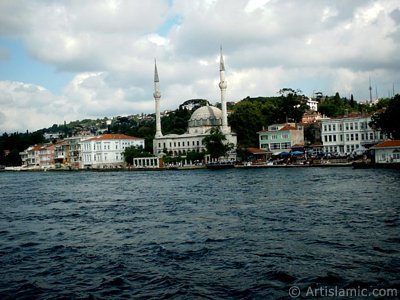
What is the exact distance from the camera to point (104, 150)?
91.0 m

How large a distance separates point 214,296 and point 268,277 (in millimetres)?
1743

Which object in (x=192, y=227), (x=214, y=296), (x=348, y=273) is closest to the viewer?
(x=214, y=296)

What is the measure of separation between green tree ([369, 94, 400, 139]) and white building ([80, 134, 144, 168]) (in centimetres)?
5189

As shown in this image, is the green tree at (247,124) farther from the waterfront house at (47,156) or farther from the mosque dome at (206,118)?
the waterfront house at (47,156)

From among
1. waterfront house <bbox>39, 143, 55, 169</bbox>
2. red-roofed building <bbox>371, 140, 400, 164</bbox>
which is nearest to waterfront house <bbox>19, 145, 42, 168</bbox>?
waterfront house <bbox>39, 143, 55, 169</bbox>

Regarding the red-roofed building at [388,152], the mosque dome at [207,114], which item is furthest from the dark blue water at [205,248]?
the mosque dome at [207,114]

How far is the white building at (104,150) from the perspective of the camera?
9100cm

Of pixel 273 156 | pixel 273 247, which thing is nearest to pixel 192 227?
pixel 273 247

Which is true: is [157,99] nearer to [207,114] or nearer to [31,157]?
[207,114]

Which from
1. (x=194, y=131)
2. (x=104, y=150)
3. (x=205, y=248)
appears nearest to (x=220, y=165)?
(x=194, y=131)

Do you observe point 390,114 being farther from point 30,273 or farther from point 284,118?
point 30,273

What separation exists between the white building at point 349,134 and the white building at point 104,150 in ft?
137

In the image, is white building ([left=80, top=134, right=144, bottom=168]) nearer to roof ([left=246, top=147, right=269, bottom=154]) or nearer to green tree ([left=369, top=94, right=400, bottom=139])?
roof ([left=246, top=147, right=269, bottom=154])

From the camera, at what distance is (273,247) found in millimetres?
13852
